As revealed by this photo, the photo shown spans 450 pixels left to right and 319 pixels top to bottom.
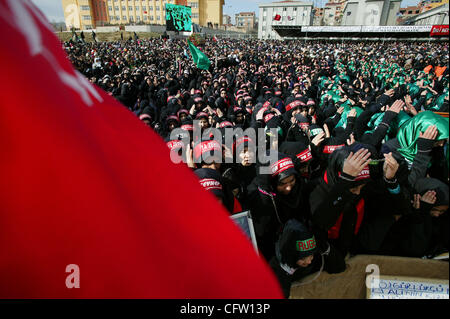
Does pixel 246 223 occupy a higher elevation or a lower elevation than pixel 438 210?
higher

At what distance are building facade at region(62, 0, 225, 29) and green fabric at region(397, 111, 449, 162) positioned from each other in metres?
73.4

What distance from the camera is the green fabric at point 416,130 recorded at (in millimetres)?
2971

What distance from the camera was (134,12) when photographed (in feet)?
233

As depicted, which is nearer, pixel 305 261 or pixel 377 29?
pixel 305 261

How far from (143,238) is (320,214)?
1795 mm

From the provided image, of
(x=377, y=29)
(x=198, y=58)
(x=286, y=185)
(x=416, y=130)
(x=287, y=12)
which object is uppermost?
(x=287, y=12)

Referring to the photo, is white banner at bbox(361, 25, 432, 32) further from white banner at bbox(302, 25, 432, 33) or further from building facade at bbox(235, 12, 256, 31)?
building facade at bbox(235, 12, 256, 31)

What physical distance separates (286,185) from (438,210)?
124cm

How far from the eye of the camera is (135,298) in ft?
2.13

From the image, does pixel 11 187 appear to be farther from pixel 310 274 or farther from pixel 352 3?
pixel 352 3

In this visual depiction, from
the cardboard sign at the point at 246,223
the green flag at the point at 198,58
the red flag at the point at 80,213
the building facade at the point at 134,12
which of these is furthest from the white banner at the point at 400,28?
the red flag at the point at 80,213

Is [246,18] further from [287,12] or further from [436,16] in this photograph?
[436,16]

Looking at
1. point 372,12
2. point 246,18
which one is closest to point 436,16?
point 372,12
